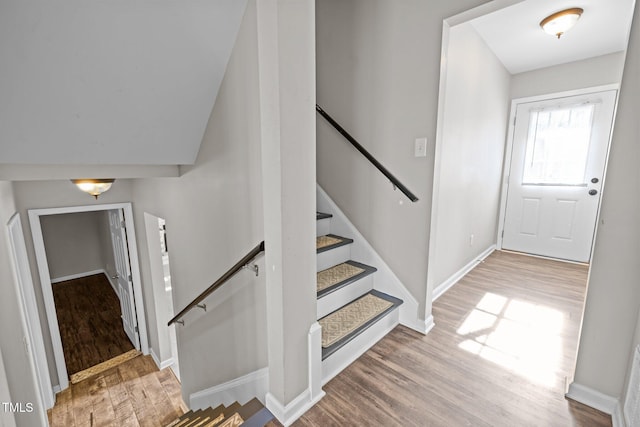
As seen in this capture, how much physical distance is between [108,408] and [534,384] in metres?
3.88

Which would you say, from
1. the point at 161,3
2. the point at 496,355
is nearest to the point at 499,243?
the point at 496,355

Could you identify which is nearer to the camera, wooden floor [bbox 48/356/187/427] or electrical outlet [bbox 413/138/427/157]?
electrical outlet [bbox 413/138/427/157]

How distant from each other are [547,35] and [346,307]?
348 cm

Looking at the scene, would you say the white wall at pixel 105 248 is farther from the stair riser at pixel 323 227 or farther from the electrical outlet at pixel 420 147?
the electrical outlet at pixel 420 147

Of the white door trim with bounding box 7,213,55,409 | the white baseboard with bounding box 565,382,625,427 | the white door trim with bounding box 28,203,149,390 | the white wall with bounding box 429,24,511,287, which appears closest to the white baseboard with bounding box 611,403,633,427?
the white baseboard with bounding box 565,382,625,427

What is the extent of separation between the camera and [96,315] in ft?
15.9

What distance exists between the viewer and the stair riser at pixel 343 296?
1.94 meters

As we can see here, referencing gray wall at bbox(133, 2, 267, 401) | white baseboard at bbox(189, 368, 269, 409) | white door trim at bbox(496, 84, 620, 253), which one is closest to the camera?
gray wall at bbox(133, 2, 267, 401)

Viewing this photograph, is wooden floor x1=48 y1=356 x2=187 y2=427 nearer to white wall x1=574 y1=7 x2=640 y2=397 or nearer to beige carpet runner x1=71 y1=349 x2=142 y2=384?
beige carpet runner x1=71 y1=349 x2=142 y2=384

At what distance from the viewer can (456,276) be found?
3.03m

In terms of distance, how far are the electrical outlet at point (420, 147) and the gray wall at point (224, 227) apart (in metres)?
1.20

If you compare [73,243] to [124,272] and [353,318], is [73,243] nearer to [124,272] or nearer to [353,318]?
[124,272]

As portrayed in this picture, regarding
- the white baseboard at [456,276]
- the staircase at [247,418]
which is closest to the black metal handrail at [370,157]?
the white baseboard at [456,276]

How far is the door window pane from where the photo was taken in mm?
3484
